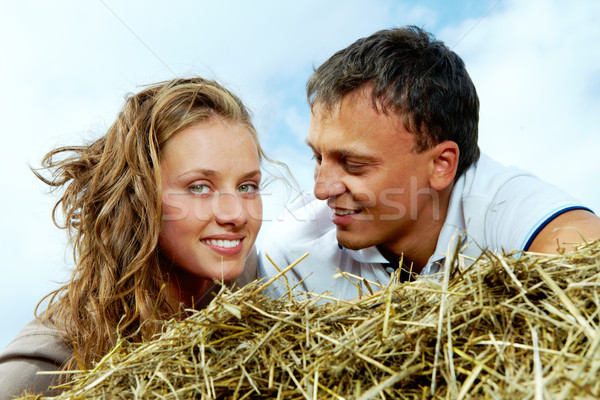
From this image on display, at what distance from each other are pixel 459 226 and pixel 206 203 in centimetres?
170

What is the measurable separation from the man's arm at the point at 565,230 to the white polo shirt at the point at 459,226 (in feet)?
0.12

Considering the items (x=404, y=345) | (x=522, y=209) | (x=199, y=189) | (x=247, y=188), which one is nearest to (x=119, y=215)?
(x=199, y=189)

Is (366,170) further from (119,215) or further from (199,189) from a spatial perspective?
(119,215)

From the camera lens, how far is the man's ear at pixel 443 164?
3668 millimetres

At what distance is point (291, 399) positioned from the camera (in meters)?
1.42

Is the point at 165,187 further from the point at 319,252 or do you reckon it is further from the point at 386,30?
the point at 386,30

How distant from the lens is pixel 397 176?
138 inches

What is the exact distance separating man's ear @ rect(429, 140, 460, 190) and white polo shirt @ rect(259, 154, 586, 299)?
11 centimetres

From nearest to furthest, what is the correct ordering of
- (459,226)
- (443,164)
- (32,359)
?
(32,359)
(459,226)
(443,164)

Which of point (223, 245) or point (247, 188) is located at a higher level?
point (247, 188)

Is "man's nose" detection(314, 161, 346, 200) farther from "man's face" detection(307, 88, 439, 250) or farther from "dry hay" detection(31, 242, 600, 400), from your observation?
"dry hay" detection(31, 242, 600, 400)

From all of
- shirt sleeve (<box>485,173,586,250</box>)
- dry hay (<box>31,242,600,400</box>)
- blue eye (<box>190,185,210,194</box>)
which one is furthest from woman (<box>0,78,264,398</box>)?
shirt sleeve (<box>485,173,586,250</box>)

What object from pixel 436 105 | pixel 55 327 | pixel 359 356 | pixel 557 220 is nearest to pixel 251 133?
pixel 436 105

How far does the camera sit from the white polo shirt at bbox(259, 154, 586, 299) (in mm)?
3107
